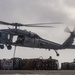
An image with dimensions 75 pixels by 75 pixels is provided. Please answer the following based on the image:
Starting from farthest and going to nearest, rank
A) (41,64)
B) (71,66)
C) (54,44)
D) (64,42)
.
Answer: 1. (64,42)
2. (54,44)
3. (71,66)
4. (41,64)

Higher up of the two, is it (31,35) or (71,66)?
(31,35)

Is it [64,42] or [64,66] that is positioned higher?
[64,42]

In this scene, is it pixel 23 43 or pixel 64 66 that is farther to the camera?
pixel 23 43

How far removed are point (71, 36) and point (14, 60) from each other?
2575 centimetres

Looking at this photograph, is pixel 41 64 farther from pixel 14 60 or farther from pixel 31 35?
pixel 31 35

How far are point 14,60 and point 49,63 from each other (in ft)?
18.4

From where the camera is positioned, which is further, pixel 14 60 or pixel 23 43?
pixel 23 43

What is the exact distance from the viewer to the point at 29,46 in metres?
51.2

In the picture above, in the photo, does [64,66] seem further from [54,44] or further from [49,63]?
[54,44]

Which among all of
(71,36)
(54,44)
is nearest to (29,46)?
(54,44)

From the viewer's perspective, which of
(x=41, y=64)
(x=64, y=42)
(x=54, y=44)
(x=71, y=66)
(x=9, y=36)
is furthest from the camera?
(x=64, y=42)

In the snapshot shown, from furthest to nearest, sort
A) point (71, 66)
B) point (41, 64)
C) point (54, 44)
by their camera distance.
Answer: point (54, 44) → point (71, 66) → point (41, 64)

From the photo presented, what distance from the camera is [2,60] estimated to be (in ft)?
135

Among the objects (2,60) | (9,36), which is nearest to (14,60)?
(2,60)
